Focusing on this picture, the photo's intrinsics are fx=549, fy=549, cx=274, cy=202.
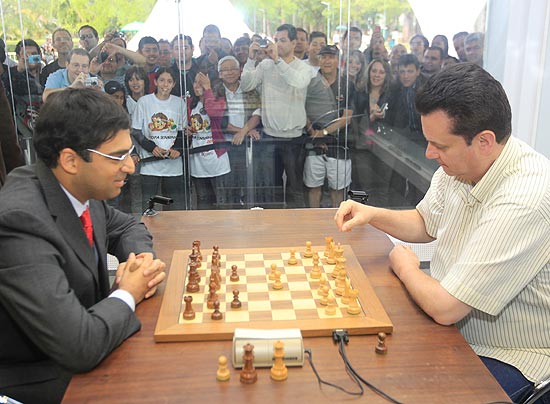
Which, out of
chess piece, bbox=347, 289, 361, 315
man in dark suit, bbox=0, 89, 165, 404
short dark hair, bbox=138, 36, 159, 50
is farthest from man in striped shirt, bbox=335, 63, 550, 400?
short dark hair, bbox=138, 36, 159, 50

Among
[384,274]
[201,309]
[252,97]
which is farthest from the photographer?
[252,97]

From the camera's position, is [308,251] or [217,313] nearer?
[217,313]

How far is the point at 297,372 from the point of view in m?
1.35

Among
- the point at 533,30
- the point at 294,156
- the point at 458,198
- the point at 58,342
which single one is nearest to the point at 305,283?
the point at 458,198

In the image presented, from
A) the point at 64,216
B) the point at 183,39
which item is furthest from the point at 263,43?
the point at 64,216

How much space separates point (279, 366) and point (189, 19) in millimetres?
3681

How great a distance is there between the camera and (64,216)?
1.58 m

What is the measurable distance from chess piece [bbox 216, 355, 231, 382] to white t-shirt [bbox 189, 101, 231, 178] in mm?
3488

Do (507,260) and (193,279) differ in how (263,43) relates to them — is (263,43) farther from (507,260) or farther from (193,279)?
(507,260)

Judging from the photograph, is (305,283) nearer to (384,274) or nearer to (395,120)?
(384,274)

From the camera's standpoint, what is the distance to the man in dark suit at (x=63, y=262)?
1.36 metres

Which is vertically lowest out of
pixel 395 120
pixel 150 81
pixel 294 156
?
pixel 294 156

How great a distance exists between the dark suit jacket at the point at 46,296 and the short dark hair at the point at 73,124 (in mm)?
92

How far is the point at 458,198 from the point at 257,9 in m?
3.05
